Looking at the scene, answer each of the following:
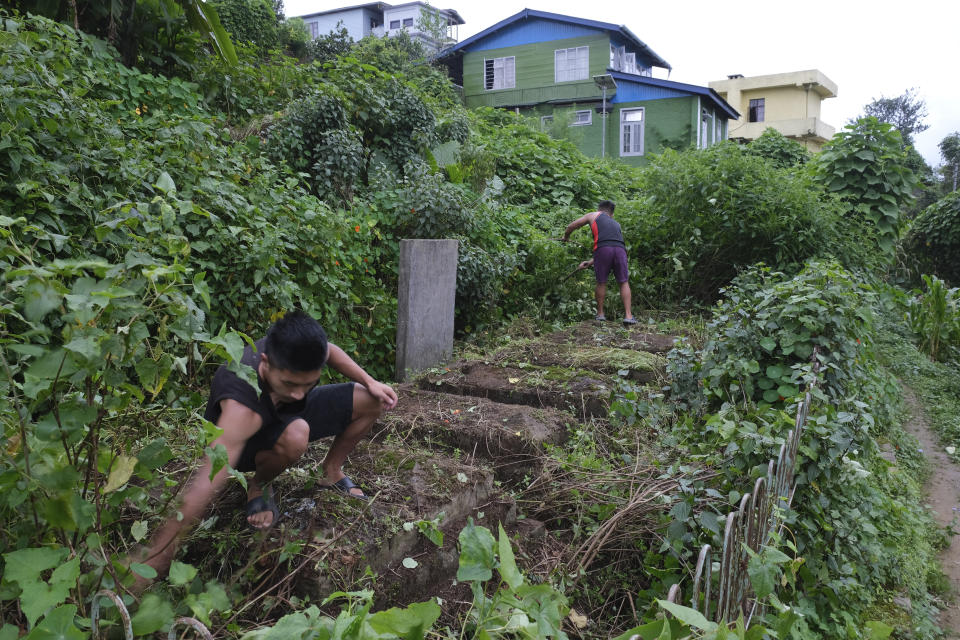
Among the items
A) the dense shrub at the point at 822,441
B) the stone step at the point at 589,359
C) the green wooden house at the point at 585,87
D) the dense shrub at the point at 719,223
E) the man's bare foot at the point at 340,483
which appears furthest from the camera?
the green wooden house at the point at 585,87

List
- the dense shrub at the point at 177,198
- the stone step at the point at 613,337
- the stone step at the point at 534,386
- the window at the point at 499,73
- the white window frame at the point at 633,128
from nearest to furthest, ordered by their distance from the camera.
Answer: the dense shrub at the point at 177,198 → the stone step at the point at 534,386 → the stone step at the point at 613,337 → the white window frame at the point at 633,128 → the window at the point at 499,73

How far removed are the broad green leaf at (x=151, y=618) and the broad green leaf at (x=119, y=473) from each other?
0.30 m

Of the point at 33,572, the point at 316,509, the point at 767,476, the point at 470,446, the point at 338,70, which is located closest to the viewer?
the point at 33,572

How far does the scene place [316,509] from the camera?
2664 millimetres

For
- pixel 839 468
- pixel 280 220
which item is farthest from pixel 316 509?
pixel 280 220

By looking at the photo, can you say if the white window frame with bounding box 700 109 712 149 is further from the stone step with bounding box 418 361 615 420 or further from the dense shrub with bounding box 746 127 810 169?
the stone step with bounding box 418 361 615 420

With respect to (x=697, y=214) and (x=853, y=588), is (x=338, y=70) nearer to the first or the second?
(x=697, y=214)

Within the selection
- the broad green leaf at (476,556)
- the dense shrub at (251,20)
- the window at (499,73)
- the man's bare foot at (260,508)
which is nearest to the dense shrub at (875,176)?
the man's bare foot at (260,508)

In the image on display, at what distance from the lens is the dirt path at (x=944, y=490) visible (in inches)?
137

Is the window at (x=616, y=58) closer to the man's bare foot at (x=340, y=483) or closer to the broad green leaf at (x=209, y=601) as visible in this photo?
the man's bare foot at (x=340, y=483)

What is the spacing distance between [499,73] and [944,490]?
25.9 metres

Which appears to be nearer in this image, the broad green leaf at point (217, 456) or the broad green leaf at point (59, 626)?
the broad green leaf at point (59, 626)

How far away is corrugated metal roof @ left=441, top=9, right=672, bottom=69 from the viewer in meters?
25.5

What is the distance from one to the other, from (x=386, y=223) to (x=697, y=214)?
4.86 metres
